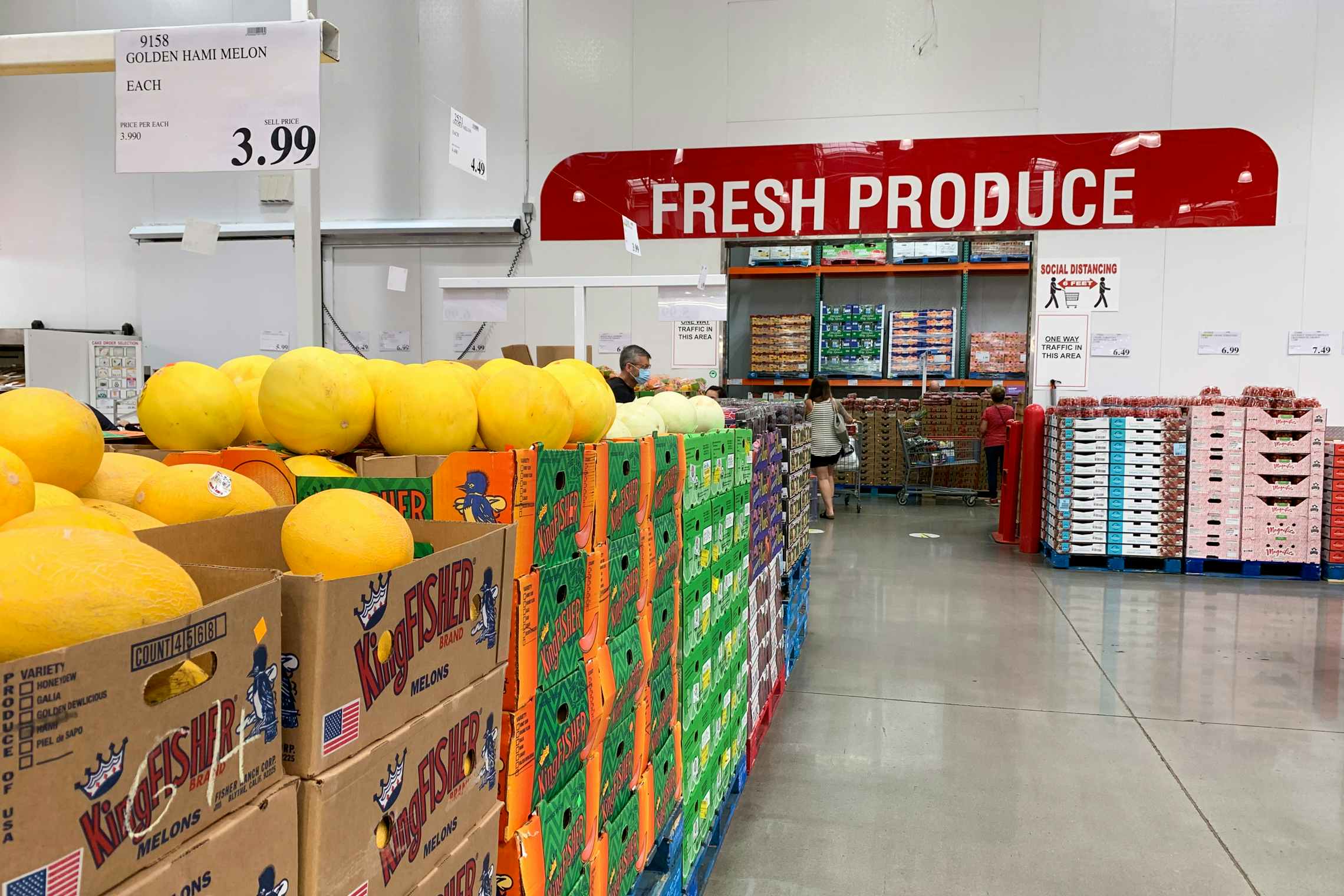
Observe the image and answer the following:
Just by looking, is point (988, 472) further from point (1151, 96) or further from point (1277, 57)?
point (1277, 57)

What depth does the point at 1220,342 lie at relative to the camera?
8.85 metres

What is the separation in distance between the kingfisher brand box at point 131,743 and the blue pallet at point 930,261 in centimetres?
1139

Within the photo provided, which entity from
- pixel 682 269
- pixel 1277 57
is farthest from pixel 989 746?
pixel 1277 57

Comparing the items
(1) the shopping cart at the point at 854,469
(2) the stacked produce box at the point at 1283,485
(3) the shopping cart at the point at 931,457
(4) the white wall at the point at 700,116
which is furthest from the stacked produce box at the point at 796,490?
(3) the shopping cart at the point at 931,457

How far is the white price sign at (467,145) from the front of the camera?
14.2 ft

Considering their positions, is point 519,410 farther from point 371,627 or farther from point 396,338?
point 396,338

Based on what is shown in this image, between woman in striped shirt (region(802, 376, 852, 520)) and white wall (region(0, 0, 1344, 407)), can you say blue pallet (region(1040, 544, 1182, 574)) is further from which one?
woman in striped shirt (region(802, 376, 852, 520))

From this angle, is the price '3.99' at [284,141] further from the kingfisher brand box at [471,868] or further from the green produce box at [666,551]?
the kingfisher brand box at [471,868]

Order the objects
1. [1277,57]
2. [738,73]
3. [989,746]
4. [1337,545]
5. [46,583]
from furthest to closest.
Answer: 1. [738,73]
2. [1277,57]
3. [1337,545]
4. [989,746]
5. [46,583]

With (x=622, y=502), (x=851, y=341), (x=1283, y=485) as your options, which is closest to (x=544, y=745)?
(x=622, y=502)

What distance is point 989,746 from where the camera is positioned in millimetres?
3721

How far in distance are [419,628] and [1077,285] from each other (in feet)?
31.1

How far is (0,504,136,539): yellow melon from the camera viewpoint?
81 centimetres

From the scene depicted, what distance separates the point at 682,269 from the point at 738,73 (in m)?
2.24
